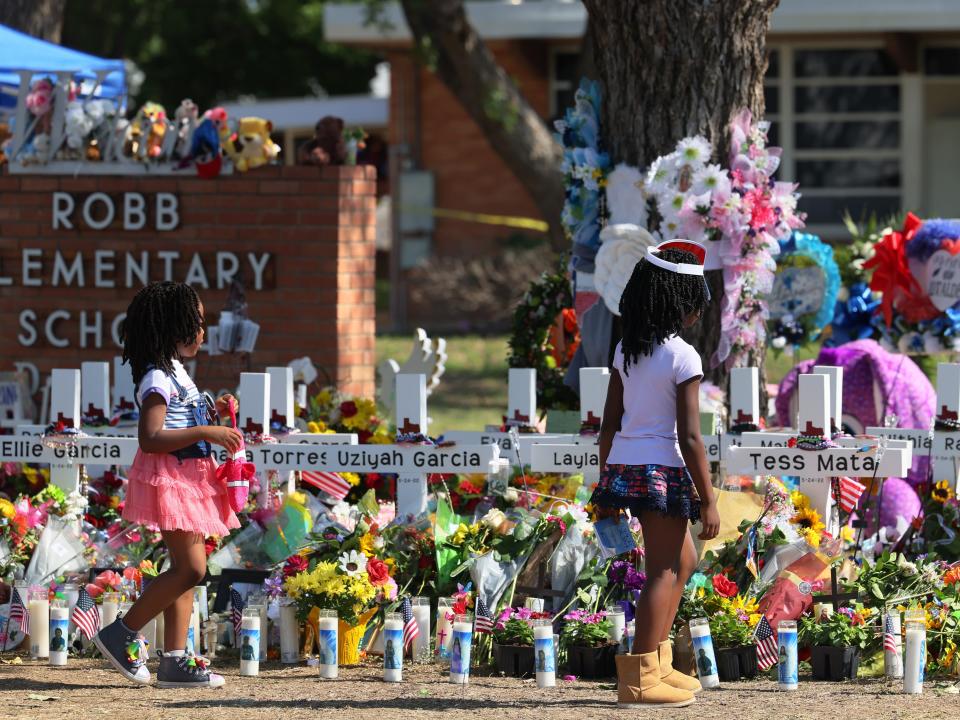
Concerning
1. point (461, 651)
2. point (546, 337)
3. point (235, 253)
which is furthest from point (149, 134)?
point (461, 651)

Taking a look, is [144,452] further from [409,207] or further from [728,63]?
[409,207]

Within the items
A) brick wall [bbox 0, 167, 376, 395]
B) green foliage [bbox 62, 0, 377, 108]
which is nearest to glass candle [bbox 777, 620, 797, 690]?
brick wall [bbox 0, 167, 376, 395]

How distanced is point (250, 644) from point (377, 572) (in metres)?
0.52

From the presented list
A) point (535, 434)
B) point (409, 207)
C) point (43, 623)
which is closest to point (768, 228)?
point (535, 434)

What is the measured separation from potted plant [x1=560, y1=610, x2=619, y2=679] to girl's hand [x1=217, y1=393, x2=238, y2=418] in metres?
1.40

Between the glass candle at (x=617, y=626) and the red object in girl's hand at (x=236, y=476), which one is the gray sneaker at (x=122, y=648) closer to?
the red object in girl's hand at (x=236, y=476)

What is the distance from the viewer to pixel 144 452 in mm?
5270

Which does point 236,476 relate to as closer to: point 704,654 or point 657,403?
point 657,403

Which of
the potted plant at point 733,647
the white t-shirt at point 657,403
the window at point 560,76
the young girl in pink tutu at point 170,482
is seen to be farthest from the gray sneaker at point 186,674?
the window at point 560,76

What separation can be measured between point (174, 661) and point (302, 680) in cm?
45

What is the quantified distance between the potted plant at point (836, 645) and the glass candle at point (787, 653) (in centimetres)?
24

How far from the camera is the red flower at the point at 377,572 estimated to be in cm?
578

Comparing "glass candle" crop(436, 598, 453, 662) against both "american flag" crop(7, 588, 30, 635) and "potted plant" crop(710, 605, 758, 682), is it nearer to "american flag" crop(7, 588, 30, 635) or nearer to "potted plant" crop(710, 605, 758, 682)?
"potted plant" crop(710, 605, 758, 682)

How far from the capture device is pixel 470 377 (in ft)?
48.1
